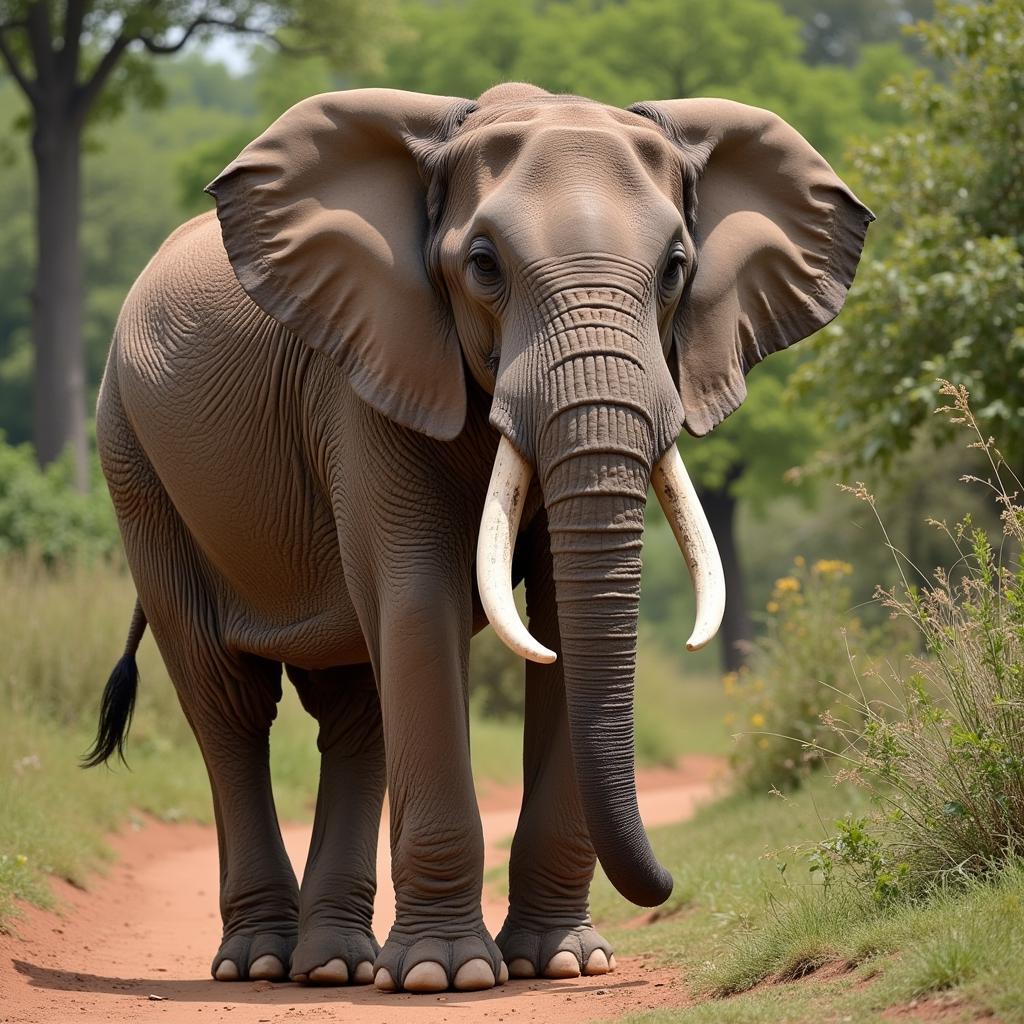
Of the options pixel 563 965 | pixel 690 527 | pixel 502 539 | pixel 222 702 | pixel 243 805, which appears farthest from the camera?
pixel 222 702

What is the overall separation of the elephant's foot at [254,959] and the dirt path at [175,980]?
10cm

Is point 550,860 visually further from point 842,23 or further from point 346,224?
point 842,23

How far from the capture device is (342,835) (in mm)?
7883

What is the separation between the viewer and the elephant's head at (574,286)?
5945 millimetres

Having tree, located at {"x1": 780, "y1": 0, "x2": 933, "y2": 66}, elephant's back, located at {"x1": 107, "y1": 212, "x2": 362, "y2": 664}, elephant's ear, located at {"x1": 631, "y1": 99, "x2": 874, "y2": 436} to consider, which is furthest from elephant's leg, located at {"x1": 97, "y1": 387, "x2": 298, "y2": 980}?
tree, located at {"x1": 780, "y1": 0, "x2": 933, "y2": 66}

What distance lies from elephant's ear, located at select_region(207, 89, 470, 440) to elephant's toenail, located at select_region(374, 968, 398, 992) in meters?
2.05

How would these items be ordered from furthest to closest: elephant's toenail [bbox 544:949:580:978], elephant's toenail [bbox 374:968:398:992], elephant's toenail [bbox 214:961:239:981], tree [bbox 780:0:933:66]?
tree [bbox 780:0:933:66] < elephant's toenail [bbox 214:961:239:981] < elephant's toenail [bbox 544:949:580:978] < elephant's toenail [bbox 374:968:398:992]

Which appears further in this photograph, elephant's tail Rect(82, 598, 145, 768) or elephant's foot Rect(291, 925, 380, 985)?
elephant's tail Rect(82, 598, 145, 768)

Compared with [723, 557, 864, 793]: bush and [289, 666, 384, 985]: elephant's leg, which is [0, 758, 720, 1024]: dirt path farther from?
[723, 557, 864, 793]: bush

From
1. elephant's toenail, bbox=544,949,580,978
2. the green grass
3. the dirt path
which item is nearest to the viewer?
the green grass

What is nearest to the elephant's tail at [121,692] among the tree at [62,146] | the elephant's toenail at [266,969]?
the elephant's toenail at [266,969]

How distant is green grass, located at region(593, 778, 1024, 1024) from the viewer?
5012 mm

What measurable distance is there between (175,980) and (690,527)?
313 centimetres

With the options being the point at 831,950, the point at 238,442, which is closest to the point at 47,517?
the point at 238,442
